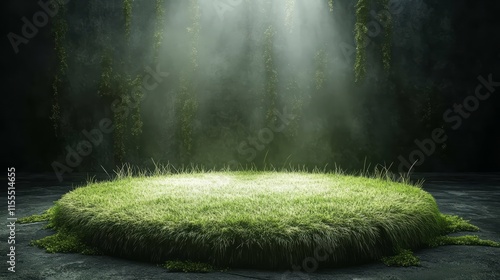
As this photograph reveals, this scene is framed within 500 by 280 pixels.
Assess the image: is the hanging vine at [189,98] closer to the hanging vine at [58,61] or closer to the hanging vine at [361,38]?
the hanging vine at [58,61]

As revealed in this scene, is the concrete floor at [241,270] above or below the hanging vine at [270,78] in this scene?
below

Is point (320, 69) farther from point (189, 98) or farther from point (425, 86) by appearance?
point (189, 98)

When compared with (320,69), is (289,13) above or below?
above

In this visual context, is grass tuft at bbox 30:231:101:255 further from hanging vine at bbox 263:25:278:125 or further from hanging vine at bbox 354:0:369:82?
hanging vine at bbox 354:0:369:82

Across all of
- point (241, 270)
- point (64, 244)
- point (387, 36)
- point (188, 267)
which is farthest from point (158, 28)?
point (241, 270)

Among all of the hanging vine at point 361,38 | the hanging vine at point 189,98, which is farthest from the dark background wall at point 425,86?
the hanging vine at point 189,98

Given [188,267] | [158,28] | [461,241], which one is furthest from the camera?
[158,28]

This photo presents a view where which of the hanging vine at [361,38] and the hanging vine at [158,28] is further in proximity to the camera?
the hanging vine at [158,28]

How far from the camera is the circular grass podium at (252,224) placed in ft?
11.5

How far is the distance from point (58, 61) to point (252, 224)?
961 cm

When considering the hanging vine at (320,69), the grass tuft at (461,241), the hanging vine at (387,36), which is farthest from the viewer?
the hanging vine at (320,69)

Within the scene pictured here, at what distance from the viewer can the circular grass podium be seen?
11.5 feet

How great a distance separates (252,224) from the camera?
11.8 feet

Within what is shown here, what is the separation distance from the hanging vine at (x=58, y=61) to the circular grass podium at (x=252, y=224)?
677cm
